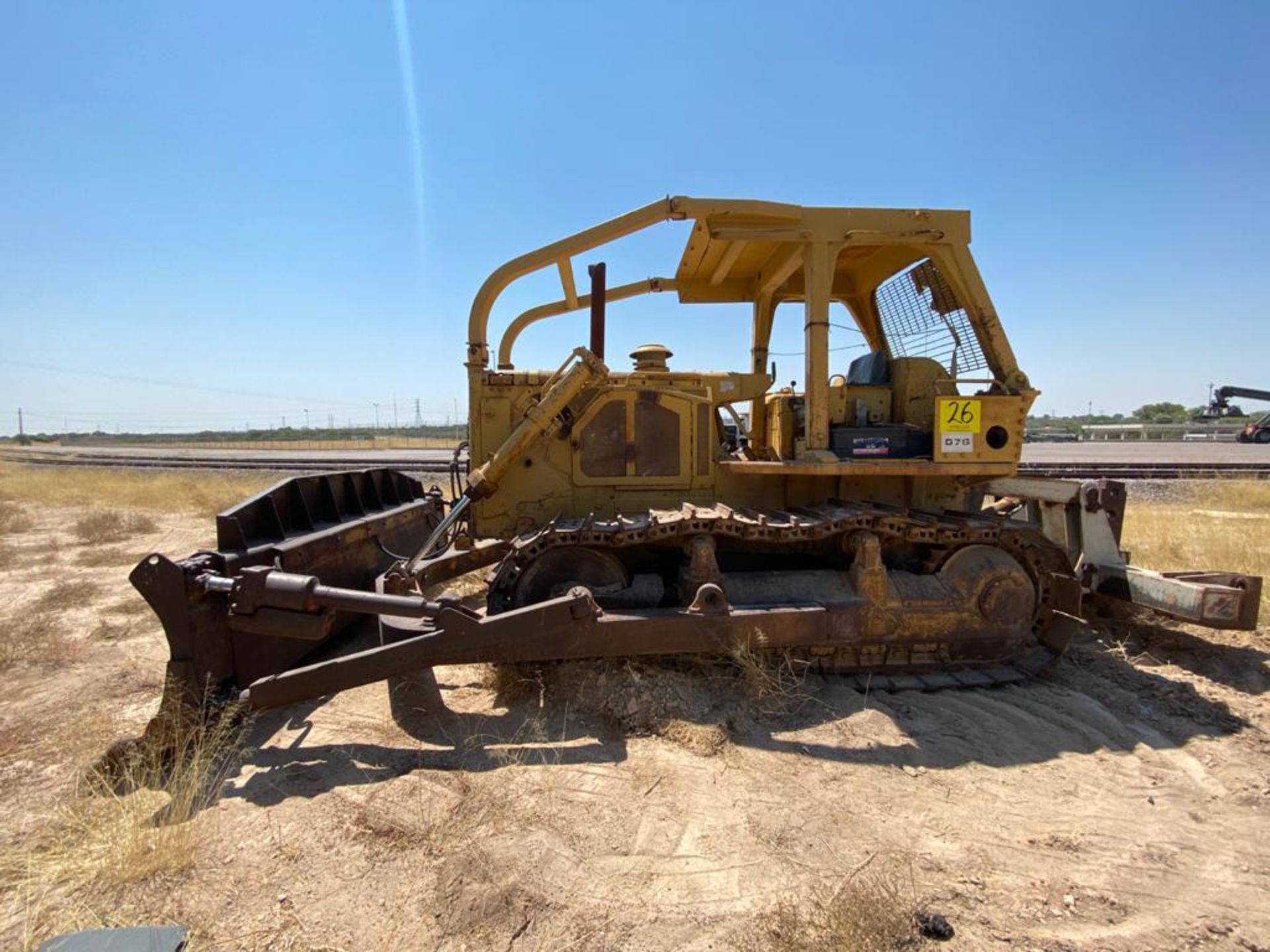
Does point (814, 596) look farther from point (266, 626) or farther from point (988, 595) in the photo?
point (266, 626)

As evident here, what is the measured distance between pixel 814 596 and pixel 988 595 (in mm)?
1275

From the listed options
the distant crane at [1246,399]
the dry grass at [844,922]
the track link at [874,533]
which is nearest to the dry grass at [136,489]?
the track link at [874,533]

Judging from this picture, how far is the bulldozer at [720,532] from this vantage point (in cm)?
389

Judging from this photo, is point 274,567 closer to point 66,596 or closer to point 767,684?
point 767,684

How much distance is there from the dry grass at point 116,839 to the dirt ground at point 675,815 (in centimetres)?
2

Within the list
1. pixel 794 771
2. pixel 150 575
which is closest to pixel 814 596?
pixel 794 771

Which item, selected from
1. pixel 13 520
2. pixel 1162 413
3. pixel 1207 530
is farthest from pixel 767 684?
pixel 1162 413

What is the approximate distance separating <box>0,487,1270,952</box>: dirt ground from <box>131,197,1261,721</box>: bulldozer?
0.41 m

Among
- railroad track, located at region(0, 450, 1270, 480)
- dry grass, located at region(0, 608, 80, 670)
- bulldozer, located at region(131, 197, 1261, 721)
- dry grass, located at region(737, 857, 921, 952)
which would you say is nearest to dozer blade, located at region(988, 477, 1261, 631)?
bulldozer, located at region(131, 197, 1261, 721)

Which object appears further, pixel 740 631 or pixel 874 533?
pixel 874 533

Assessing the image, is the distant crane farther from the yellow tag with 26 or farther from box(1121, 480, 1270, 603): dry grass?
the yellow tag with 26

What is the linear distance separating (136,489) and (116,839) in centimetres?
2003

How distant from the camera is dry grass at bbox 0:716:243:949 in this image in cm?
242

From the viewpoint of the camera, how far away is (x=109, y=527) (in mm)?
11648
